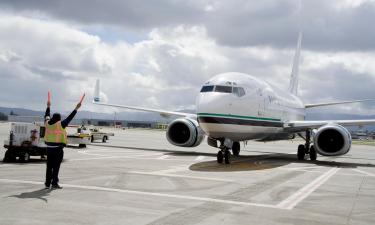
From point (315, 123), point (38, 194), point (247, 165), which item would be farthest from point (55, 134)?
point (315, 123)

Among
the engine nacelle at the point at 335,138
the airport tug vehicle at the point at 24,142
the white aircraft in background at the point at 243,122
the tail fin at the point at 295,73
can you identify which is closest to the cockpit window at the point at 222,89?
the white aircraft in background at the point at 243,122

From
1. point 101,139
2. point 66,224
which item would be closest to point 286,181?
point 66,224

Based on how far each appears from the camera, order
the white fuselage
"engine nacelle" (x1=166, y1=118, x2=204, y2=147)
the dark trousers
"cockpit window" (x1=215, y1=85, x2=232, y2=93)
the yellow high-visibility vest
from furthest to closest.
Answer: "engine nacelle" (x1=166, y1=118, x2=204, y2=147)
"cockpit window" (x1=215, y1=85, x2=232, y2=93)
the white fuselage
the yellow high-visibility vest
the dark trousers

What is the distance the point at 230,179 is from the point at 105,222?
7.11 metres

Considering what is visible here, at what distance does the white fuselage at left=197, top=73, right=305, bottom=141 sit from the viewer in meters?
17.9

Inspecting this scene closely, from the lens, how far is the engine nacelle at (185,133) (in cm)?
2373

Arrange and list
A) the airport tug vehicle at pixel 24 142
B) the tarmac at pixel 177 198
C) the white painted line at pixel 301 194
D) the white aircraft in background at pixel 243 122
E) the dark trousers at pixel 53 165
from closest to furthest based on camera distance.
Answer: the tarmac at pixel 177 198 < the white painted line at pixel 301 194 < the dark trousers at pixel 53 165 < the airport tug vehicle at pixel 24 142 < the white aircraft in background at pixel 243 122

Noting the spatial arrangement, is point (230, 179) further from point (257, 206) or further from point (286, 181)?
point (257, 206)

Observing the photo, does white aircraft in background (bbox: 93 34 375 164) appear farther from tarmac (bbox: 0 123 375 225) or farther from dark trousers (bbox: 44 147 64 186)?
dark trousers (bbox: 44 147 64 186)

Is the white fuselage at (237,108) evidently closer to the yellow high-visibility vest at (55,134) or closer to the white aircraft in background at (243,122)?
the white aircraft in background at (243,122)

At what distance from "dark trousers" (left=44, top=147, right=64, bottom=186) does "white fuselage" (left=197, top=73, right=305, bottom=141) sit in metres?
8.15

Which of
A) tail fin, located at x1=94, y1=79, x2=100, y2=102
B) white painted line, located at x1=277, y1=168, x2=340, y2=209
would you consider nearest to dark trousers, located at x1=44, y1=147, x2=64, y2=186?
white painted line, located at x1=277, y1=168, x2=340, y2=209

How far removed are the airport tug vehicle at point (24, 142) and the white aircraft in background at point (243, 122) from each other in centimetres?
658

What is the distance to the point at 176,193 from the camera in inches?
405
